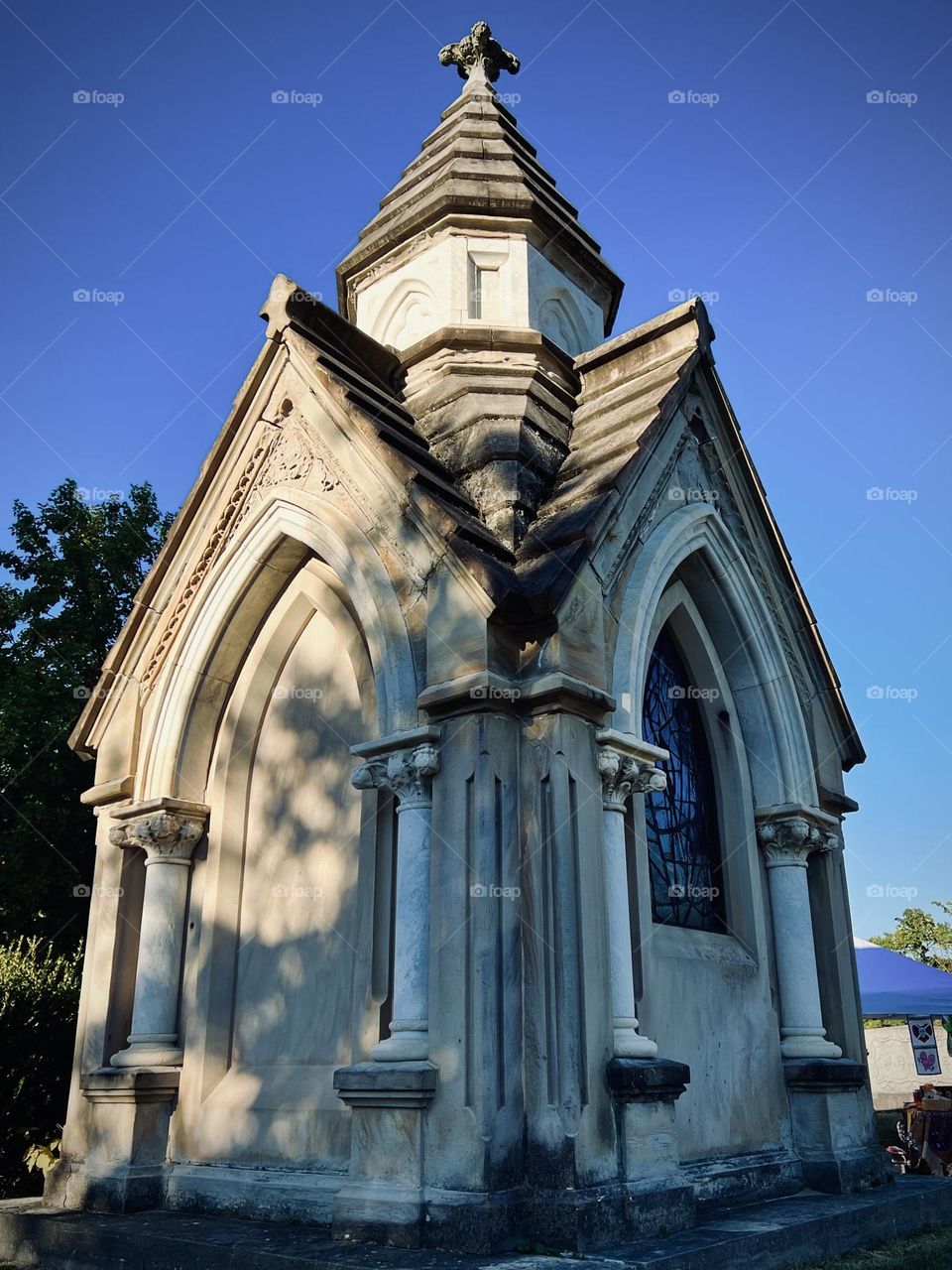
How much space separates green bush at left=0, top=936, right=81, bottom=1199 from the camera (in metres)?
10.8

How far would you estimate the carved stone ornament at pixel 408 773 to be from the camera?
246 inches

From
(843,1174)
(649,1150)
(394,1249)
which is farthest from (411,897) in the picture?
(843,1174)

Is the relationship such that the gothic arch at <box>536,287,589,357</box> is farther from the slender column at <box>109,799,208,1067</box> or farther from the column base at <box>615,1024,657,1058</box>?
the column base at <box>615,1024,657,1058</box>

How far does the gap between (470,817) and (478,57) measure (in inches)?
435

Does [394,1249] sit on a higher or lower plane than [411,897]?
lower

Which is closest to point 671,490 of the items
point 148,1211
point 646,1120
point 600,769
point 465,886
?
point 600,769

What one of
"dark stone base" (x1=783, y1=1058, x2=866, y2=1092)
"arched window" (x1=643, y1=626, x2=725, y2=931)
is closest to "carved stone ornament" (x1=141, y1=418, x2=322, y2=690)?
"arched window" (x1=643, y1=626, x2=725, y2=931)

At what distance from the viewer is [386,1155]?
5.57 metres

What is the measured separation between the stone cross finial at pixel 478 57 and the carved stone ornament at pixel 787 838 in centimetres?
999

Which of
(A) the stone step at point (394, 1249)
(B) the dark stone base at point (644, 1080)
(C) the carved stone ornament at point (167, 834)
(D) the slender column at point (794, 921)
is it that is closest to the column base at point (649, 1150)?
(B) the dark stone base at point (644, 1080)

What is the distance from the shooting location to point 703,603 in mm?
9172

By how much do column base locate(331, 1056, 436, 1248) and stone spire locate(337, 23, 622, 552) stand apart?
4.25 meters

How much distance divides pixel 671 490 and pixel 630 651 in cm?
180

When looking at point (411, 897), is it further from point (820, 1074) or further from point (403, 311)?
point (403, 311)
